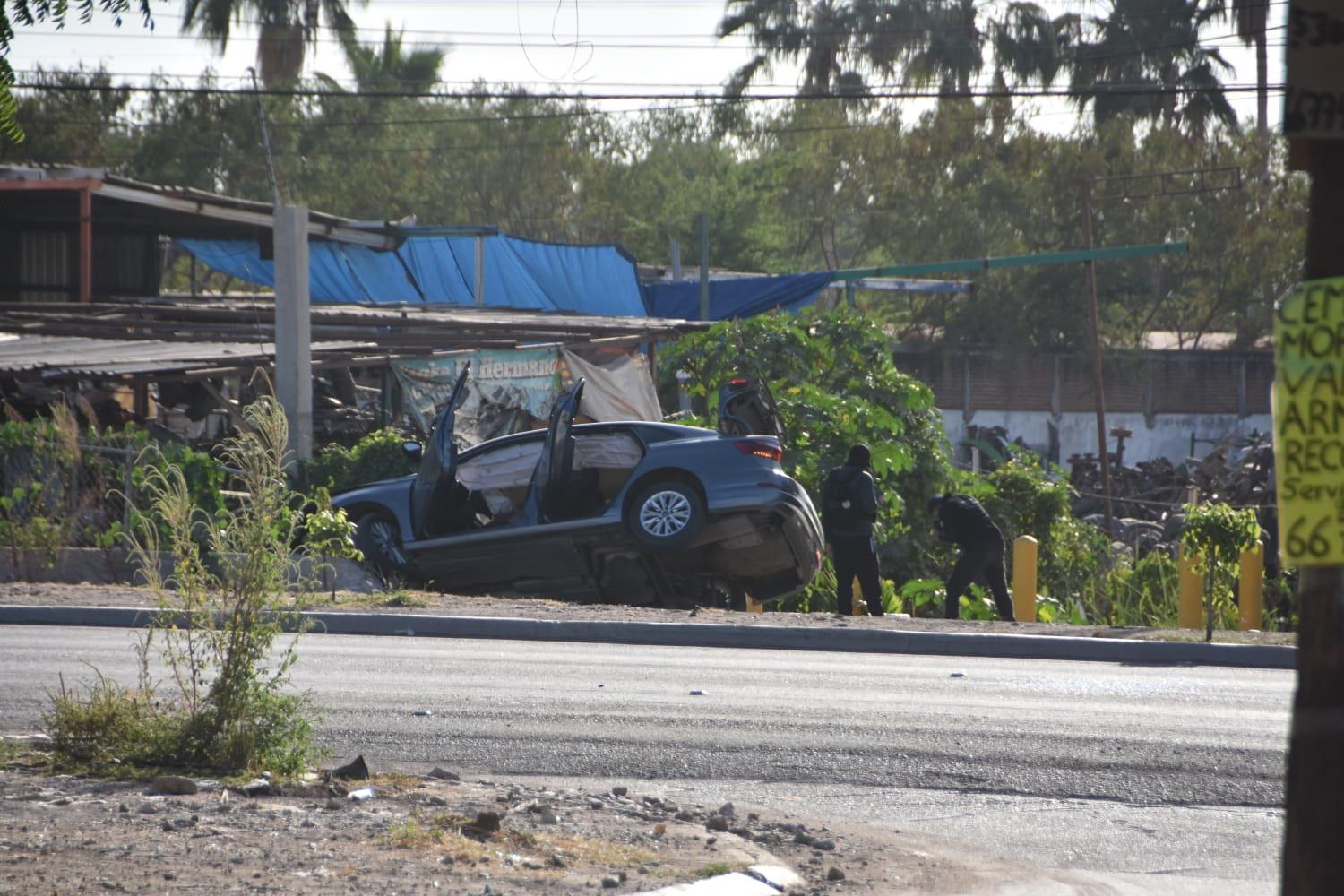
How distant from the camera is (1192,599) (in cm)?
1447

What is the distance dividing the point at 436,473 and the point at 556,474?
126cm

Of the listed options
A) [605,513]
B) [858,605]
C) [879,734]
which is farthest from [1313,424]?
[858,605]

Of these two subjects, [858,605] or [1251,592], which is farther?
[858,605]

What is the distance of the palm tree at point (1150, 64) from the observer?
45.5 meters

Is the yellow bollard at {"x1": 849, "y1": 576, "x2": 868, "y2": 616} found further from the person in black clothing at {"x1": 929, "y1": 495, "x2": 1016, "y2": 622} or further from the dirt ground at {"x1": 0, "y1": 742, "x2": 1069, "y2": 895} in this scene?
the dirt ground at {"x1": 0, "y1": 742, "x2": 1069, "y2": 895}

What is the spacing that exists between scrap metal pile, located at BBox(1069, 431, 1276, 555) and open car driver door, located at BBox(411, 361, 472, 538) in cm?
1130

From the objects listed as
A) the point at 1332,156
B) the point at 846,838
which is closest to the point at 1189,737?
the point at 846,838

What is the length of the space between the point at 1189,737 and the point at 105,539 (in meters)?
11.9

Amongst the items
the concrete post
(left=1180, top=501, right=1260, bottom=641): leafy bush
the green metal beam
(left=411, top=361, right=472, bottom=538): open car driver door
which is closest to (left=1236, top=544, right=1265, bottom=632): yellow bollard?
(left=1180, top=501, right=1260, bottom=641): leafy bush

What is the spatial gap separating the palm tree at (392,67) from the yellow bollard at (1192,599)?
144ft

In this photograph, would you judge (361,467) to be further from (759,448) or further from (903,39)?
(903,39)

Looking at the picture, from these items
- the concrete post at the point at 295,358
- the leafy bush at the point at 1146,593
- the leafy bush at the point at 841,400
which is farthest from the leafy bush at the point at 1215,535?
the concrete post at the point at 295,358

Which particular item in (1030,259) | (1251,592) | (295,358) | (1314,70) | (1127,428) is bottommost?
(1251,592)

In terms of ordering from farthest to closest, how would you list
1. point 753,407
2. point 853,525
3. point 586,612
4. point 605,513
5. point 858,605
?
point 858,605
point 753,407
point 853,525
point 605,513
point 586,612
